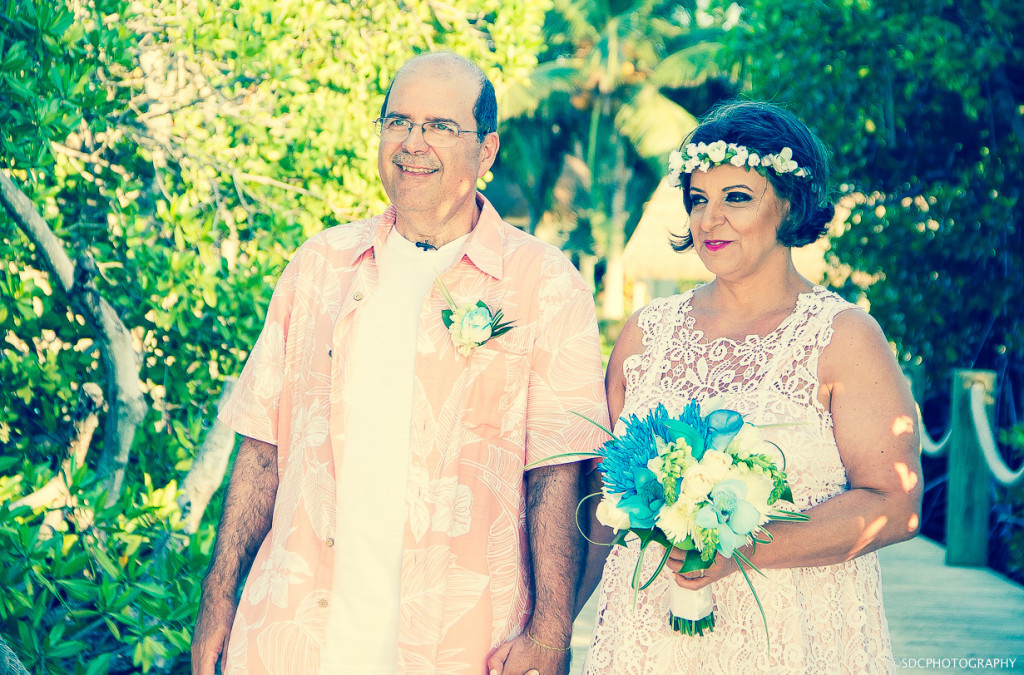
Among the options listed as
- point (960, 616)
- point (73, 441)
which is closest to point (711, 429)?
point (73, 441)

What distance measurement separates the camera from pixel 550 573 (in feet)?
8.07

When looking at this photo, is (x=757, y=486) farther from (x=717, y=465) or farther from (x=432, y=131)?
(x=432, y=131)

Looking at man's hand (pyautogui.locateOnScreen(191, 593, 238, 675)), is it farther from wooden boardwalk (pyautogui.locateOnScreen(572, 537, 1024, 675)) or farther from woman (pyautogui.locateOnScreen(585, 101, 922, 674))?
wooden boardwalk (pyautogui.locateOnScreen(572, 537, 1024, 675))

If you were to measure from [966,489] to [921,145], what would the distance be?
257cm

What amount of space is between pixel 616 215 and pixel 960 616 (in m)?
23.8

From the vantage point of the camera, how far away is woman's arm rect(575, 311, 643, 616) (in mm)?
2713

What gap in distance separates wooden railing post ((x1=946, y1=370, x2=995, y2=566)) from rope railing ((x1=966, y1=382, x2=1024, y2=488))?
0.28 ft

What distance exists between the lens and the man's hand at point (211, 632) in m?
2.60

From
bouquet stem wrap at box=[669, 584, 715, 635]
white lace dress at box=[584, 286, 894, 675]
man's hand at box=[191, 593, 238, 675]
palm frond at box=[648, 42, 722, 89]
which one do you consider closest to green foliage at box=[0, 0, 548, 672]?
man's hand at box=[191, 593, 238, 675]

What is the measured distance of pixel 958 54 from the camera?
21.0 ft

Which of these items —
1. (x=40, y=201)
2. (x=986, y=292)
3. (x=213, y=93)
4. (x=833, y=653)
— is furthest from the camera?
(x=986, y=292)

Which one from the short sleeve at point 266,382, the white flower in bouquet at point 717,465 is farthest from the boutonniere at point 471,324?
the white flower in bouquet at point 717,465

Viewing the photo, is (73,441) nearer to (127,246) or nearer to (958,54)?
(127,246)

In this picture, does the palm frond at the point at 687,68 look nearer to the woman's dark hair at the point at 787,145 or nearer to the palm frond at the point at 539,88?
the palm frond at the point at 539,88
